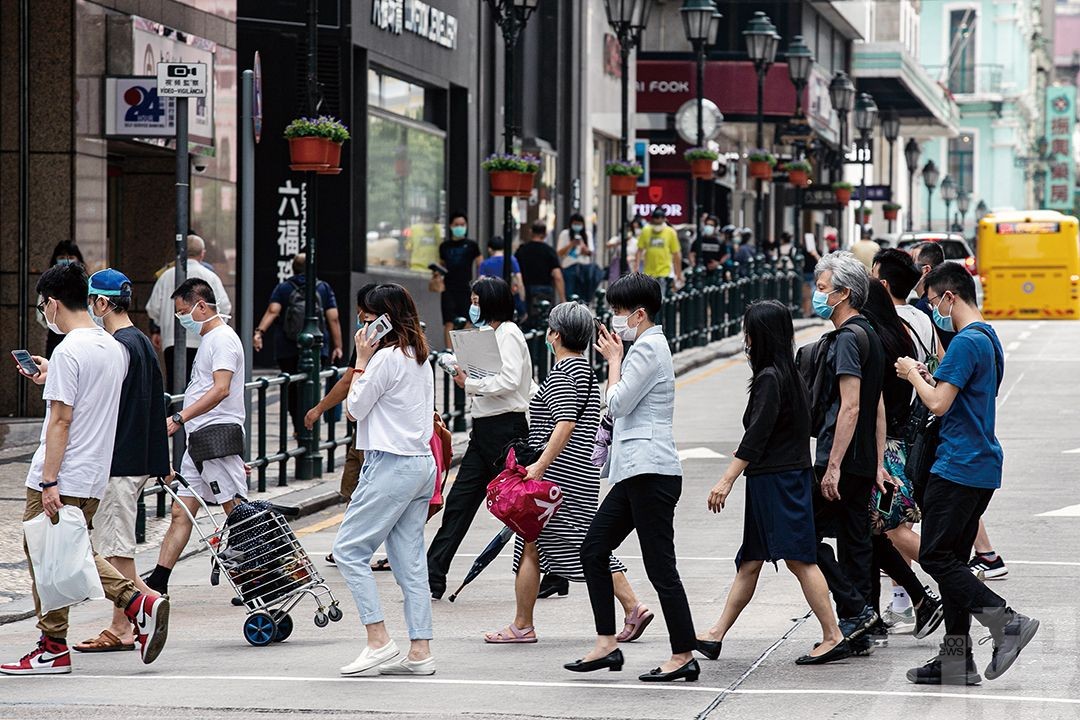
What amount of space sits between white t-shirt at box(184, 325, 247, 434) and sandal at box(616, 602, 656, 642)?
97.8 inches

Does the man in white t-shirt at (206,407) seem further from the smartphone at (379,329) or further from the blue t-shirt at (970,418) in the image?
the blue t-shirt at (970,418)

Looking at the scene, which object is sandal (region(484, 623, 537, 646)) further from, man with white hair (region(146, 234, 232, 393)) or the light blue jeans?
man with white hair (region(146, 234, 232, 393))

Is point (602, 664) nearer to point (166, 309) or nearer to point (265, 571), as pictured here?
point (265, 571)

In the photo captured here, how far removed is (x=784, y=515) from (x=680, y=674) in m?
0.84

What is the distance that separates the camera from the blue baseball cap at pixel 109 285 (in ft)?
30.5

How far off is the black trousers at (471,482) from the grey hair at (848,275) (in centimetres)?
267

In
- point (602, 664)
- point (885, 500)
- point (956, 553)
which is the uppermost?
point (885, 500)

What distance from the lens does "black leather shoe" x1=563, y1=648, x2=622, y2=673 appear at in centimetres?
847

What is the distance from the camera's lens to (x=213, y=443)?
10.3 meters

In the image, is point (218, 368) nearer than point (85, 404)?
No

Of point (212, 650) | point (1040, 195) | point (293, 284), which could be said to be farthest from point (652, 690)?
point (1040, 195)

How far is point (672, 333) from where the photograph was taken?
28641 millimetres

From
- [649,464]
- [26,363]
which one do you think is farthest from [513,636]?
[26,363]

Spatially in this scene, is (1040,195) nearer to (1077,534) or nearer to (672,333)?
(672,333)
